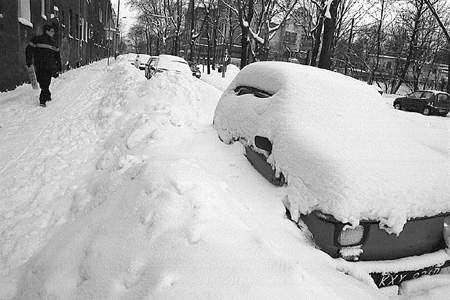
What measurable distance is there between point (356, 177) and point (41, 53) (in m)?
8.24

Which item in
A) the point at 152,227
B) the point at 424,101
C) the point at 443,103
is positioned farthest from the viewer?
the point at 424,101

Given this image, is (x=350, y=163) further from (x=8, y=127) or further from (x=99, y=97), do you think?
(x=99, y=97)

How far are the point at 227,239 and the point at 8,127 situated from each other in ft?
19.6

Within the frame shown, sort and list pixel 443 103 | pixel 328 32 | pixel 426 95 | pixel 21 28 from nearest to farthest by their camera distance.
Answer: pixel 21 28
pixel 328 32
pixel 443 103
pixel 426 95

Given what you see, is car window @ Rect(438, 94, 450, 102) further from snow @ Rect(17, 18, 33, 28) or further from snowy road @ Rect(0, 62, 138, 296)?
snow @ Rect(17, 18, 33, 28)

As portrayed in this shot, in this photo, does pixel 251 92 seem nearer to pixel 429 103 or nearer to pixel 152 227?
pixel 152 227

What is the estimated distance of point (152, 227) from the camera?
270 cm

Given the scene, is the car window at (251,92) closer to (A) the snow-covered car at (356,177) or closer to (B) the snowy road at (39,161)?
(A) the snow-covered car at (356,177)

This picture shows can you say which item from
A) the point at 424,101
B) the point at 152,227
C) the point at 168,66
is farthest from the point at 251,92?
the point at 424,101

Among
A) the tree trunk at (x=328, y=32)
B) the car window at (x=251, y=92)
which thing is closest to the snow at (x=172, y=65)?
the tree trunk at (x=328, y=32)

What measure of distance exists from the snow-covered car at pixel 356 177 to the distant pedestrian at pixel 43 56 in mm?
6677

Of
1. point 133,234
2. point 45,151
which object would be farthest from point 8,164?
point 133,234

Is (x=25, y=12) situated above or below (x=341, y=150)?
above

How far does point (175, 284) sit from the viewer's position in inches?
85.3
